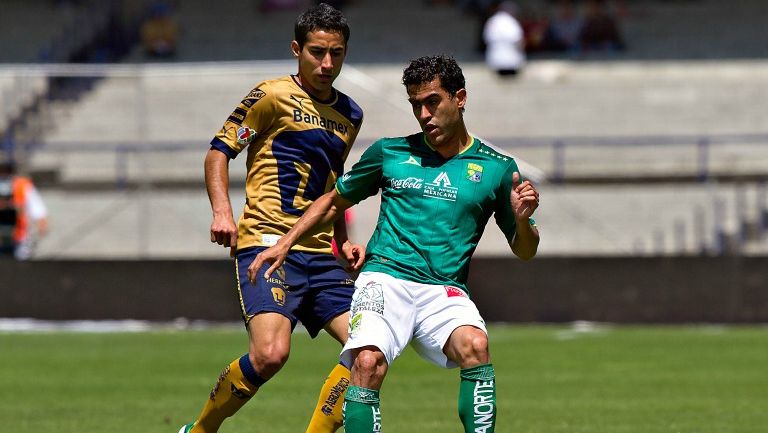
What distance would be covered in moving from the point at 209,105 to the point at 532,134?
253 inches

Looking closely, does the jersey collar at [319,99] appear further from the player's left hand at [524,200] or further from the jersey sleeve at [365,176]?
the player's left hand at [524,200]

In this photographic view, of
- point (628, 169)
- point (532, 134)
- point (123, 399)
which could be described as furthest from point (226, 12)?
point (123, 399)

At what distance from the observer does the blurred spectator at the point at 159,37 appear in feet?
97.5

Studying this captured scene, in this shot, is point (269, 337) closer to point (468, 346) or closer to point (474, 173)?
point (468, 346)

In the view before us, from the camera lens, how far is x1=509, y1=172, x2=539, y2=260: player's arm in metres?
6.80

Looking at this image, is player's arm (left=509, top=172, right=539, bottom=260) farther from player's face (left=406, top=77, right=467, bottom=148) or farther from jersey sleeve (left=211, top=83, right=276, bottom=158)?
jersey sleeve (left=211, top=83, right=276, bottom=158)

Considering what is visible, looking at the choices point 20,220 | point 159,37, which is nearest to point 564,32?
point 159,37

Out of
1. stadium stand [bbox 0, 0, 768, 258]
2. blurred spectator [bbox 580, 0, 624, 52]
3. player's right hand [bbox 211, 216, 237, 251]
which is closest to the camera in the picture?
player's right hand [bbox 211, 216, 237, 251]

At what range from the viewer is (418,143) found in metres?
7.23

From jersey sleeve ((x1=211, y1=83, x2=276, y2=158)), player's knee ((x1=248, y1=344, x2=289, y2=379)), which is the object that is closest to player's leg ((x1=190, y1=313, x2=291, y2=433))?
player's knee ((x1=248, y1=344, x2=289, y2=379))

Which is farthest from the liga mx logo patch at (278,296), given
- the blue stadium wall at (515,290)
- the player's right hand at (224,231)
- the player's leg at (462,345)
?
the blue stadium wall at (515,290)

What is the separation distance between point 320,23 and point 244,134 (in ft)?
2.34

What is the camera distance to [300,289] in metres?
7.82

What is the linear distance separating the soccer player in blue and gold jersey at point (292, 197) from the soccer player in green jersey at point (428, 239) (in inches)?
20.8
